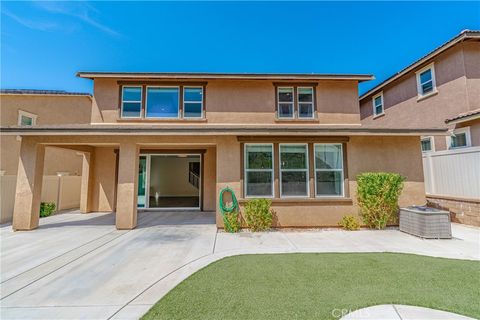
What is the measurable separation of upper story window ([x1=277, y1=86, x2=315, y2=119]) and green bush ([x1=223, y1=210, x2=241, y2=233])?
18.8 feet

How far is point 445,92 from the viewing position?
11312mm

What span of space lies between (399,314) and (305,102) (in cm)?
976

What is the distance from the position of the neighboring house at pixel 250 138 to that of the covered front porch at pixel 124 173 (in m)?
0.05

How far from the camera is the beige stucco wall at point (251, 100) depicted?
1098 centimetres

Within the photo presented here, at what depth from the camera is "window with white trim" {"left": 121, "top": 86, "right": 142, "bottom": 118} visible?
36.0ft

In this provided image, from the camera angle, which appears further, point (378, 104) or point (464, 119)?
point (378, 104)

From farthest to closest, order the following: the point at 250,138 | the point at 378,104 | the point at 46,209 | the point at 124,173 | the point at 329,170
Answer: the point at 378,104 < the point at 46,209 < the point at 329,170 < the point at 250,138 < the point at 124,173

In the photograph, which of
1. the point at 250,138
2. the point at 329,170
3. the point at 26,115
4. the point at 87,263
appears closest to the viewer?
the point at 87,263

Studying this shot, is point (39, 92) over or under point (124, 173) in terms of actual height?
over

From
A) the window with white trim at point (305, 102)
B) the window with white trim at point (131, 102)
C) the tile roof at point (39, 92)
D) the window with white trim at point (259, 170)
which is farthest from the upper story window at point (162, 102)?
the tile roof at point (39, 92)

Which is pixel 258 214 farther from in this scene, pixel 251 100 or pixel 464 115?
pixel 464 115

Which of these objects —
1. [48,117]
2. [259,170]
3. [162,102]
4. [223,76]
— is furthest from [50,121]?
[259,170]

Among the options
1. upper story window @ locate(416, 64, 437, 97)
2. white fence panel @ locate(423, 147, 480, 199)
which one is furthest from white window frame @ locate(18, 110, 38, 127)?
upper story window @ locate(416, 64, 437, 97)

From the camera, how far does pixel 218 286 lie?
159 inches
